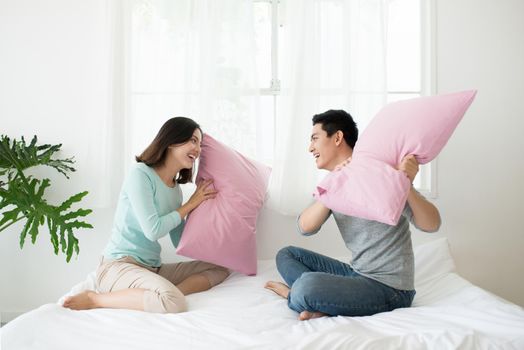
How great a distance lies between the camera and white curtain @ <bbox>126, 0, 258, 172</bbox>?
6.88 feet

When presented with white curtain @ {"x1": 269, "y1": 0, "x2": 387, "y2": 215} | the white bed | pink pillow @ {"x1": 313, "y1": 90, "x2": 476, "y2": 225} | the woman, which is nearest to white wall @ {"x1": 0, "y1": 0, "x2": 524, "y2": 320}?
white curtain @ {"x1": 269, "y1": 0, "x2": 387, "y2": 215}

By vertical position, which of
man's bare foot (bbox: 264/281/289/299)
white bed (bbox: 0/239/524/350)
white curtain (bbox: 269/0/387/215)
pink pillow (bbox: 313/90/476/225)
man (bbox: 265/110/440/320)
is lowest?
man's bare foot (bbox: 264/281/289/299)

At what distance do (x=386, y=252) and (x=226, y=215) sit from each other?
0.68 meters

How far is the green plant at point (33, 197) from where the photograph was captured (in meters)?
1.78

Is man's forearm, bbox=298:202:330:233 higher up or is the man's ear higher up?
the man's ear

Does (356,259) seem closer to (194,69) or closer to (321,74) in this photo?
(321,74)

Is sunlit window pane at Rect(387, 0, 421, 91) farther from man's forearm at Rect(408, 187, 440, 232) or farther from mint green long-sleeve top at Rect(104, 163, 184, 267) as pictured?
mint green long-sleeve top at Rect(104, 163, 184, 267)

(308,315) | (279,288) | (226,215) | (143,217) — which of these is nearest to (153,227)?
(143,217)

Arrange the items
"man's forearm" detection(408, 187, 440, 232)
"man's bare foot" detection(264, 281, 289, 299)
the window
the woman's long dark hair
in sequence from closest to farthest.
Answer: "man's forearm" detection(408, 187, 440, 232) < "man's bare foot" detection(264, 281, 289, 299) < the woman's long dark hair < the window

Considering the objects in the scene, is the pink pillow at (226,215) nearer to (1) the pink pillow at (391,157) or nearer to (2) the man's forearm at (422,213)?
(1) the pink pillow at (391,157)

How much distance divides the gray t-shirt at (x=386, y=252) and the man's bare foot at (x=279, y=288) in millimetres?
301

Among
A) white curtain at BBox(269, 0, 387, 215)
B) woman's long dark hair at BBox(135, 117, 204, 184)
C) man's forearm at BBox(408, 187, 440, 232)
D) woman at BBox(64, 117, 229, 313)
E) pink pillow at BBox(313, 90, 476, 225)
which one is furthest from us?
white curtain at BBox(269, 0, 387, 215)

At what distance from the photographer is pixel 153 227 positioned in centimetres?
165

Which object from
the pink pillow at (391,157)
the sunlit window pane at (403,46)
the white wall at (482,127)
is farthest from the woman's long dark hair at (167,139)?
the white wall at (482,127)
